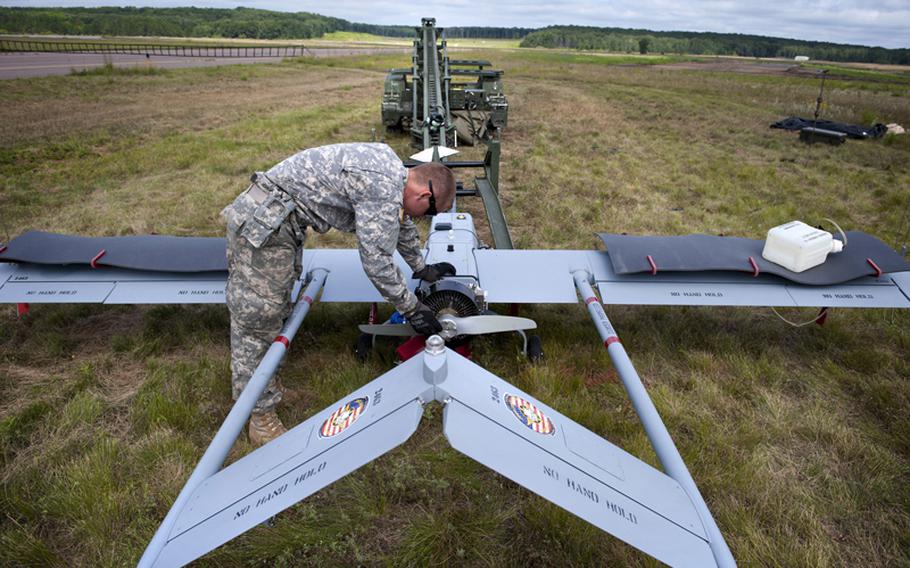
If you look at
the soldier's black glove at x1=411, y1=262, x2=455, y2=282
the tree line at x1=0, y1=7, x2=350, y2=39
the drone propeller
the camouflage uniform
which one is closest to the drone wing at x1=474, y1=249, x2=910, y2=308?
the soldier's black glove at x1=411, y1=262, x2=455, y2=282

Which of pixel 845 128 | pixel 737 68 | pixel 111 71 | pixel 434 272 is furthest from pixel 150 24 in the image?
pixel 434 272

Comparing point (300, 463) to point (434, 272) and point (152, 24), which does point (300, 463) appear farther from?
point (152, 24)

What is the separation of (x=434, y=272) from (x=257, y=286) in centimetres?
144

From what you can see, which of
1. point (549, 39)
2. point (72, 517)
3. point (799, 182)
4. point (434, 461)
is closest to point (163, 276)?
point (72, 517)

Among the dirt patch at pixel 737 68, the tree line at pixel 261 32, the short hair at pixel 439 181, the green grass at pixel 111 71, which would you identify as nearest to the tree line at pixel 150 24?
the tree line at pixel 261 32

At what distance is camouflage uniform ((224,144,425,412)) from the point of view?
3.54 m

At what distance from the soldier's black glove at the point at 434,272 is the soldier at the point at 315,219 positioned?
1.78 feet

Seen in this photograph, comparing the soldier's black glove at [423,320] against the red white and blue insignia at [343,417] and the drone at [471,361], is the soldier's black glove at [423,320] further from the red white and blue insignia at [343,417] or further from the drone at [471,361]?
the red white and blue insignia at [343,417]

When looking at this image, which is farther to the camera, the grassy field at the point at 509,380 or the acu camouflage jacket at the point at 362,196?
the acu camouflage jacket at the point at 362,196

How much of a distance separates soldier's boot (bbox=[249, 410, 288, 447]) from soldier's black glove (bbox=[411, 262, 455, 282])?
1660mm

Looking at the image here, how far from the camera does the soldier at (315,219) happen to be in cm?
354

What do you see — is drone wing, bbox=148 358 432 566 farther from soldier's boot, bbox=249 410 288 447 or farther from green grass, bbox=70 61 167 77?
green grass, bbox=70 61 167 77

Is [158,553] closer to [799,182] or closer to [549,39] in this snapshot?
[799,182]

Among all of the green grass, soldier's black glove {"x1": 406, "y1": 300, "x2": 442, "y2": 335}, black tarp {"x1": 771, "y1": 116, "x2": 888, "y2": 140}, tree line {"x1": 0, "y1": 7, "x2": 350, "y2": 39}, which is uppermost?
tree line {"x1": 0, "y1": 7, "x2": 350, "y2": 39}
